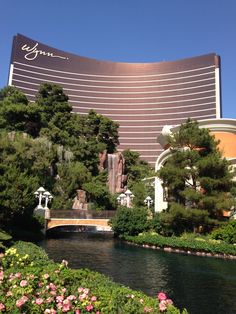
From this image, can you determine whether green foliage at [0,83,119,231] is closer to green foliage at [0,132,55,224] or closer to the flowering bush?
green foliage at [0,132,55,224]

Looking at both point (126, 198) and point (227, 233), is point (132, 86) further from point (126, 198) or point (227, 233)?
point (227, 233)

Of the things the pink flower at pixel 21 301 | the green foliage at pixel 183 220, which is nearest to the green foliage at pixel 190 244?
the green foliage at pixel 183 220

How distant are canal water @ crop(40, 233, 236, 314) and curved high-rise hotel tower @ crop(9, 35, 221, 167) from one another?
8601 centimetres

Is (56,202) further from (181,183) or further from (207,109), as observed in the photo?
(207,109)

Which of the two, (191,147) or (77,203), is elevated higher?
(191,147)

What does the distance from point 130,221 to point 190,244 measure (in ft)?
30.2

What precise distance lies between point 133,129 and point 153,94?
14.6 m

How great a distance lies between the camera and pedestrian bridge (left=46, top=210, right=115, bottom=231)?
38.9 metres

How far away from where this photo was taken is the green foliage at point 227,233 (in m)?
27.1

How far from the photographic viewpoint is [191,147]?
3112 centimetres

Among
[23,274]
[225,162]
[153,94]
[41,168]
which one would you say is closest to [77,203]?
[41,168]

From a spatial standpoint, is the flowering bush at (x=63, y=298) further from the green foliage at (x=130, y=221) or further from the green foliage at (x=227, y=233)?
the green foliage at (x=130, y=221)

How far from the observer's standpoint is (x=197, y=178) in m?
29.2

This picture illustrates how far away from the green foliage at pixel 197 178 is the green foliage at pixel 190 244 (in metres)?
1.77
